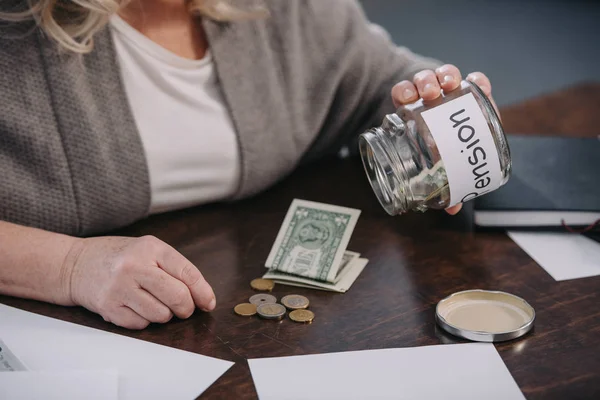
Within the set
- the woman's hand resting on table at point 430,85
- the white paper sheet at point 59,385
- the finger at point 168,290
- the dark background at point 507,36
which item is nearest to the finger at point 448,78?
the woman's hand resting on table at point 430,85

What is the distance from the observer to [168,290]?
3.69 feet

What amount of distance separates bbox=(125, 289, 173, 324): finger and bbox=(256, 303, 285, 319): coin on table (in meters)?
0.13

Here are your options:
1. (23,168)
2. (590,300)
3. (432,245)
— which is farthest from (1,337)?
(590,300)

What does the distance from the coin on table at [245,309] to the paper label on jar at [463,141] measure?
329mm

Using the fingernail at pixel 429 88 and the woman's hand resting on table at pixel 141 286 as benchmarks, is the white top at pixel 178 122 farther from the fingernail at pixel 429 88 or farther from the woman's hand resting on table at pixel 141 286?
the fingernail at pixel 429 88

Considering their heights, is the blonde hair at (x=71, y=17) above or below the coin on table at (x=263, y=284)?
above

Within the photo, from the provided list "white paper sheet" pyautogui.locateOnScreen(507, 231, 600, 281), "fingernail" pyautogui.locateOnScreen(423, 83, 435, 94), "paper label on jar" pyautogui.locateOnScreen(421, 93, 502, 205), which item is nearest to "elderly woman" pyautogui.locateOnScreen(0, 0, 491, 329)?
"fingernail" pyautogui.locateOnScreen(423, 83, 435, 94)

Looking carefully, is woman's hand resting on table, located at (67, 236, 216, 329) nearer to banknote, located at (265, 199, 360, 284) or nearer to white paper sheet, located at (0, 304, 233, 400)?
white paper sheet, located at (0, 304, 233, 400)

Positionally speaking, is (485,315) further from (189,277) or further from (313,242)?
(189,277)

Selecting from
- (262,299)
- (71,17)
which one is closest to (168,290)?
(262,299)

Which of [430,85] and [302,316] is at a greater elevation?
[430,85]

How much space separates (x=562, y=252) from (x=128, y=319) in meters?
0.71

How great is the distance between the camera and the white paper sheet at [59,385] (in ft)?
3.21

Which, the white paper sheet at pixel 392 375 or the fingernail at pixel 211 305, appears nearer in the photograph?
the white paper sheet at pixel 392 375
